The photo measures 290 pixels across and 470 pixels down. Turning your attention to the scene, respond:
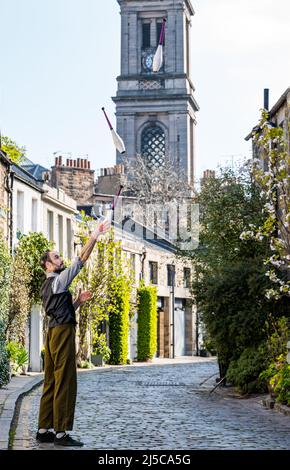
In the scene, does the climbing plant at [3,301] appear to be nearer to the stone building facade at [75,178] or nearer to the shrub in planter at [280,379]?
the shrub in planter at [280,379]

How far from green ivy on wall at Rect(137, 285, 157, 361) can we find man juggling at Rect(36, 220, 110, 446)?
37133mm

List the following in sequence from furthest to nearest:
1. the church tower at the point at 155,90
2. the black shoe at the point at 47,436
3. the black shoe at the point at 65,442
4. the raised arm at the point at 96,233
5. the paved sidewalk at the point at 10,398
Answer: the church tower at the point at 155,90
the paved sidewalk at the point at 10,398
the black shoe at the point at 47,436
the black shoe at the point at 65,442
the raised arm at the point at 96,233

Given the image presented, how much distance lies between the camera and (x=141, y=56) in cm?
9650

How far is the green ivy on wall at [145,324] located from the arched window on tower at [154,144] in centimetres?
4322

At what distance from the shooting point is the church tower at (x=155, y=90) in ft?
308

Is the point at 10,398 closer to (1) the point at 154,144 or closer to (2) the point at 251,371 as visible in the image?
(2) the point at 251,371

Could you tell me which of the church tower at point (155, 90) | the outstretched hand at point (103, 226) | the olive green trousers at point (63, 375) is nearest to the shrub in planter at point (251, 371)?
the olive green trousers at point (63, 375)

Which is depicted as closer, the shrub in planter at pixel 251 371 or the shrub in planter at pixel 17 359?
the shrub in planter at pixel 251 371

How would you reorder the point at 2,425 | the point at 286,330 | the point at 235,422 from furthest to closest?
the point at 286,330 → the point at 235,422 → the point at 2,425

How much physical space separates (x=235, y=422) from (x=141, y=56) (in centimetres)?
8248

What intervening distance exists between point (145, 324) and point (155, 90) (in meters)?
47.1
